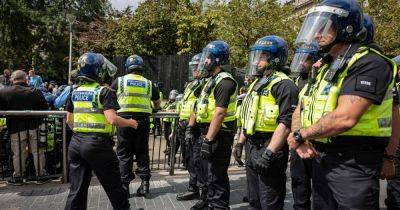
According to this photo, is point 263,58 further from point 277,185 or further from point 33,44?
point 33,44

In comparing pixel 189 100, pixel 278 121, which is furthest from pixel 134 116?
pixel 278 121

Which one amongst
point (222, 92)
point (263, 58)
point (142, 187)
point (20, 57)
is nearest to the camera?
point (263, 58)

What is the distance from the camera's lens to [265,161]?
3619 millimetres

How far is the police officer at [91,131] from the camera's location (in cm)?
450

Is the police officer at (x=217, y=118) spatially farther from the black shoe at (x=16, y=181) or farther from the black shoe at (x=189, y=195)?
the black shoe at (x=16, y=181)

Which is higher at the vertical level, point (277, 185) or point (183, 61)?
point (183, 61)

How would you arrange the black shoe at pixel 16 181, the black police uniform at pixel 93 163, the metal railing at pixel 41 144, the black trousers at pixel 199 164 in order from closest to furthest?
1. the black police uniform at pixel 93 163
2. the black trousers at pixel 199 164
3. the metal railing at pixel 41 144
4. the black shoe at pixel 16 181

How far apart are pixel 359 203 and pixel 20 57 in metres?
30.7

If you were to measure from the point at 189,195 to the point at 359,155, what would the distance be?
148 inches

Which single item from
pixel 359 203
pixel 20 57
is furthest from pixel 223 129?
pixel 20 57

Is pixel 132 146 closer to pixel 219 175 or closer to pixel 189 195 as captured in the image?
pixel 189 195

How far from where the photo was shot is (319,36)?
2842mm

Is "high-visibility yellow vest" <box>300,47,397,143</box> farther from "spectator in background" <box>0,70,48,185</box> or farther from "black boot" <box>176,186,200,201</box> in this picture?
"spectator in background" <box>0,70,48,185</box>

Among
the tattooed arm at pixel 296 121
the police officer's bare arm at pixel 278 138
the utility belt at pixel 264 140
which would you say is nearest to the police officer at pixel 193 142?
the utility belt at pixel 264 140
